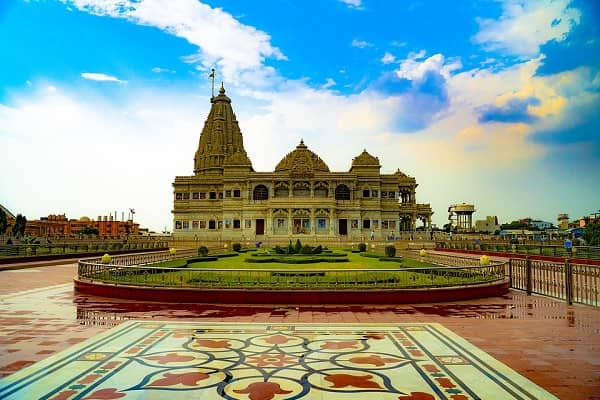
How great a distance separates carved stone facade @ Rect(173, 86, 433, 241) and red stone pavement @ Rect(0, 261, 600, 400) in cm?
4633

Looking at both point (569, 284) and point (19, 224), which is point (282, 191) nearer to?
point (19, 224)

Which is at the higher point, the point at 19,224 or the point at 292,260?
the point at 19,224

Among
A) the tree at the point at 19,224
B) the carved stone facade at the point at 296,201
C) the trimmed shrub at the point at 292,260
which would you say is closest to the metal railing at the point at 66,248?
the carved stone facade at the point at 296,201

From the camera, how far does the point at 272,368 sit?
6.91m

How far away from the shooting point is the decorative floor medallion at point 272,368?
5928mm

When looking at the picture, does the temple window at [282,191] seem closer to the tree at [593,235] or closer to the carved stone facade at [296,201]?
the carved stone facade at [296,201]

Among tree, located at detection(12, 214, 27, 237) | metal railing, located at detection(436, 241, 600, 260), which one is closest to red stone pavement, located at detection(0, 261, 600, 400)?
metal railing, located at detection(436, 241, 600, 260)

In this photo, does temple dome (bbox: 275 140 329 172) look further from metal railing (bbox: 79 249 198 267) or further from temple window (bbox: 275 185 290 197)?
metal railing (bbox: 79 249 198 267)

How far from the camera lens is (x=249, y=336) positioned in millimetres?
9102

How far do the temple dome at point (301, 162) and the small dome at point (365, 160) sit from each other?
15.7 feet

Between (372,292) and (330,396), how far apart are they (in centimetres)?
772

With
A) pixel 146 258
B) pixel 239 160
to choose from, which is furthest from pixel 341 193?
pixel 146 258

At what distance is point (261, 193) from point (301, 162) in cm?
728

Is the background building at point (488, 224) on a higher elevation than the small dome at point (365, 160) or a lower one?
lower
